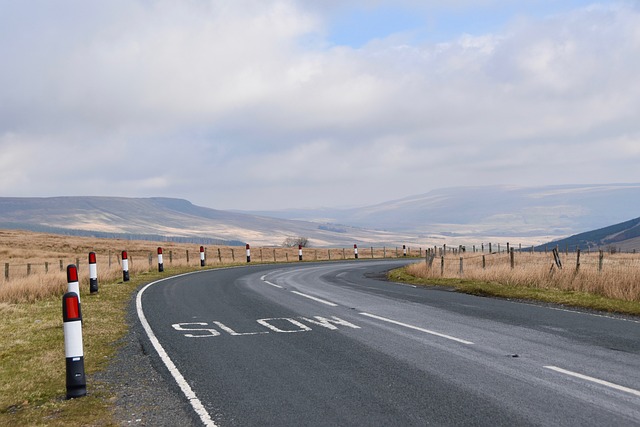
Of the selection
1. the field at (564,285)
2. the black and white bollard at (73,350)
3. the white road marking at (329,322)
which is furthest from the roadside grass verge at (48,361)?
the field at (564,285)

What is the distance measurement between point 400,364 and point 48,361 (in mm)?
5200

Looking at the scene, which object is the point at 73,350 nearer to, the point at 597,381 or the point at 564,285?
the point at 597,381

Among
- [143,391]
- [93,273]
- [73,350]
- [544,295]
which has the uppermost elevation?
[93,273]

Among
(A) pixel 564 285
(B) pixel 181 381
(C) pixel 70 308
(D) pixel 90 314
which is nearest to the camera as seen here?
(C) pixel 70 308

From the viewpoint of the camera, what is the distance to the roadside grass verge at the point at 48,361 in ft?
19.9

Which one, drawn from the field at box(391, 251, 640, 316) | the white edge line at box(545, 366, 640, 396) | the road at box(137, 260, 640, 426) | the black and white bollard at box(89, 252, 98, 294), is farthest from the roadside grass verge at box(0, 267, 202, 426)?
the field at box(391, 251, 640, 316)

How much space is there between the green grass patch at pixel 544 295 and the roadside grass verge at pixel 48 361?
1061 cm

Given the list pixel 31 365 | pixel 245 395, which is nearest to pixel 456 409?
pixel 245 395

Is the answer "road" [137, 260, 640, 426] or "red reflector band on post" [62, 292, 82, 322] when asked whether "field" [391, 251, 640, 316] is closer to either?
"road" [137, 260, 640, 426]

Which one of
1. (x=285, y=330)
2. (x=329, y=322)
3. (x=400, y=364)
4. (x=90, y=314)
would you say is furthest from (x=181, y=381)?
(x=90, y=314)

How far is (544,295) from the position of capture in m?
16.3

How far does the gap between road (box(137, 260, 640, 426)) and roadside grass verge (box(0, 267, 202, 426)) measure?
2.85ft

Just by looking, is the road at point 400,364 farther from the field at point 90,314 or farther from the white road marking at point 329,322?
the field at point 90,314

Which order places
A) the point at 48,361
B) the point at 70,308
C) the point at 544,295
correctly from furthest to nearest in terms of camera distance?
the point at 544,295 < the point at 48,361 < the point at 70,308
